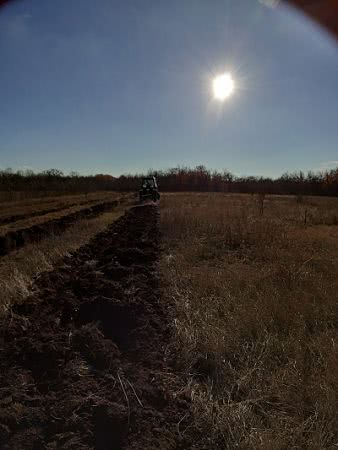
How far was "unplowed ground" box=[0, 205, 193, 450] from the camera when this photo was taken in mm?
3311

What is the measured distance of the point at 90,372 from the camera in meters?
4.30

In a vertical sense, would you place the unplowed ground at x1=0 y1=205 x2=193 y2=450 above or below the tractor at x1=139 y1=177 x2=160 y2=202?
below

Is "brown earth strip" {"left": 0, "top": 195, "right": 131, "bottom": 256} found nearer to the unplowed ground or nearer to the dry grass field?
the dry grass field

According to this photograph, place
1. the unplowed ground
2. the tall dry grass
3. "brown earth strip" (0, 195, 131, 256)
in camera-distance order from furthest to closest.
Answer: "brown earth strip" (0, 195, 131, 256)
the tall dry grass
the unplowed ground

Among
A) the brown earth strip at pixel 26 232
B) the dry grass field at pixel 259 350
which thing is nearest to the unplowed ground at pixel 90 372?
the dry grass field at pixel 259 350

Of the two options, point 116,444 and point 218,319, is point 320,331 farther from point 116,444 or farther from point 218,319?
point 116,444

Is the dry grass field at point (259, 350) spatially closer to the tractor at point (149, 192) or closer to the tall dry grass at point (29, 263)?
the tall dry grass at point (29, 263)

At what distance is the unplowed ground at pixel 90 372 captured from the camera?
10.9 ft

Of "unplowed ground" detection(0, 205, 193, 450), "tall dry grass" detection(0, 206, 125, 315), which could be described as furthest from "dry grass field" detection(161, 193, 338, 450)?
"tall dry grass" detection(0, 206, 125, 315)

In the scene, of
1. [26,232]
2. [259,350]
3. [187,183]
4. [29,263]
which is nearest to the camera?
[259,350]

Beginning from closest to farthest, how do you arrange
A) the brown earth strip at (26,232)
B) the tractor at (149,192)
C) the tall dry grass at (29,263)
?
the tall dry grass at (29,263), the brown earth strip at (26,232), the tractor at (149,192)

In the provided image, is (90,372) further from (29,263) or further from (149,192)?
(149,192)

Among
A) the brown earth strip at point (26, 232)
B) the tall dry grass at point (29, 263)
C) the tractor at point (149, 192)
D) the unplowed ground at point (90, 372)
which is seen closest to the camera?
the unplowed ground at point (90, 372)

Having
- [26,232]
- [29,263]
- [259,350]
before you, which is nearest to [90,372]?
[259,350]
